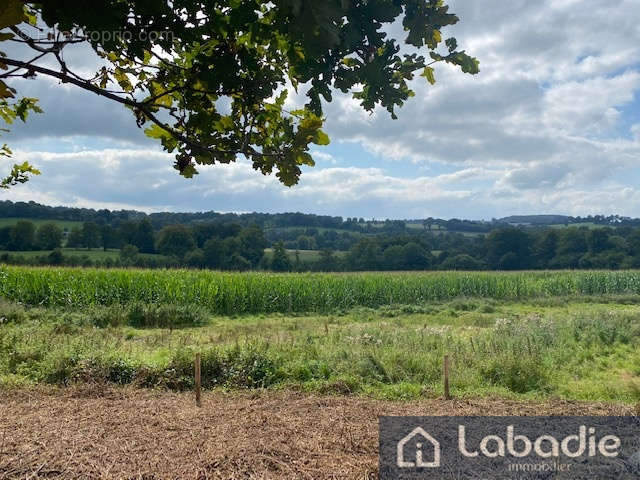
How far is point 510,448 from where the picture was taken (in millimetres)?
4422

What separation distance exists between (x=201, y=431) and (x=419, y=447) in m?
2.22

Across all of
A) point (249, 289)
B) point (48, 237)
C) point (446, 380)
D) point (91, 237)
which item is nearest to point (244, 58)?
point (446, 380)

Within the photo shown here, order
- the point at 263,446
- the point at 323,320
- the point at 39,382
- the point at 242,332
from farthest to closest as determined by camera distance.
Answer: the point at 323,320
the point at 242,332
the point at 39,382
the point at 263,446

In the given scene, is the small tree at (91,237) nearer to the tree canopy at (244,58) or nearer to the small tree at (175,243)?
the small tree at (175,243)

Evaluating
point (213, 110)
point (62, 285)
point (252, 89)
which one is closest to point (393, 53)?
point (252, 89)

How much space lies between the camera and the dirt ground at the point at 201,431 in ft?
12.6

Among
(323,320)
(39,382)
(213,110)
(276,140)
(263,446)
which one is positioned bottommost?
(323,320)

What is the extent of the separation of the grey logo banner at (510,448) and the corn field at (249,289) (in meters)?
14.8

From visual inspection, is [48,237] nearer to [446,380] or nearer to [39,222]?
[39,222]

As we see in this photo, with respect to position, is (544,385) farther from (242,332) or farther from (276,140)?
(242,332)

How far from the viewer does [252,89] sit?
10.3 ft

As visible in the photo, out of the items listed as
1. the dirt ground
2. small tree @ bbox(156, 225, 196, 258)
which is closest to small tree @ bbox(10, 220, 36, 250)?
small tree @ bbox(156, 225, 196, 258)

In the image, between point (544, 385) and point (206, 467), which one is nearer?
point (206, 467)

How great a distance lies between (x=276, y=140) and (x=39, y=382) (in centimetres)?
645
